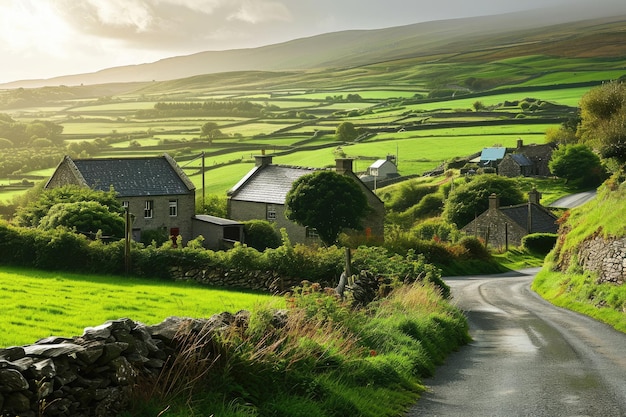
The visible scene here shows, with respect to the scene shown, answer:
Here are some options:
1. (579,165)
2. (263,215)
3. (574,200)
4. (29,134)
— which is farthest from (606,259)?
(29,134)

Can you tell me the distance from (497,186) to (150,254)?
80878 millimetres

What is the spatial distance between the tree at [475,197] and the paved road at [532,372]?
254 feet

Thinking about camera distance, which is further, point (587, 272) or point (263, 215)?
point (263, 215)

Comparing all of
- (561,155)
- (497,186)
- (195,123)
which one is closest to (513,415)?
(497,186)

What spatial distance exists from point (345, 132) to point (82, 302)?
150375mm

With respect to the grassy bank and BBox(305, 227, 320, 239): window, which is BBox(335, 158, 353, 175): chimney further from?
the grassy bank

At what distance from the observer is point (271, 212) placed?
8731cm

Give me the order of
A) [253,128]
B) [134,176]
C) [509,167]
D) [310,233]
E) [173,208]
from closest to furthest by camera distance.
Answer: [173,208] < [134,176] < [310,233] < [509,167] < [253,128]

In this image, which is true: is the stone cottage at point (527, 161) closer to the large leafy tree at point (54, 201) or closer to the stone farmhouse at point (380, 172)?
the stone farmhouse at point (380, 172)

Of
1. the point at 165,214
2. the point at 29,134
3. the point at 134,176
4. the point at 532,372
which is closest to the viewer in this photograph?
the point at 532,372

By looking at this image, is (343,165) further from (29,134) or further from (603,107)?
(29,134)

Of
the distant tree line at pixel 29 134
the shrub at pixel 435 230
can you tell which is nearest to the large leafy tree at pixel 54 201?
the shrub at pixel 435 230

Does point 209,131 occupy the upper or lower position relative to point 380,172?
upper

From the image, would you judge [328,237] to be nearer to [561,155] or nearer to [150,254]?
[150,254]
